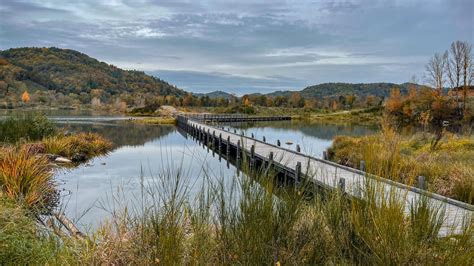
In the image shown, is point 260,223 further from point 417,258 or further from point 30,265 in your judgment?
point 30,265

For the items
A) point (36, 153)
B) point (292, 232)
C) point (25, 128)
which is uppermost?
point (292, 232)

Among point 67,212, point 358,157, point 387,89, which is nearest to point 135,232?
point 67,212

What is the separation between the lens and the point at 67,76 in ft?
390

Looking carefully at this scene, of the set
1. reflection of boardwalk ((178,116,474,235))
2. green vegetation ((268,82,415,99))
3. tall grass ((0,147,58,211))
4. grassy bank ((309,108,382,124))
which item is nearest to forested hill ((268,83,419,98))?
green vegetation ((268,82,415,99))

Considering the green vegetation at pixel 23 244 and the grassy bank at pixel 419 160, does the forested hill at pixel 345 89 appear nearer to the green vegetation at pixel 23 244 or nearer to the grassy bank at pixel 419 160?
the grassy bank at pixel 419 160

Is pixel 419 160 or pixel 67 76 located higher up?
pixel 67 76

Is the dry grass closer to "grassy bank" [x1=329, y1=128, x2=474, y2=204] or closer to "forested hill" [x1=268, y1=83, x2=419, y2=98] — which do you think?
"grassy bank" [x1=329, y1=128, x2=474, y2=204]

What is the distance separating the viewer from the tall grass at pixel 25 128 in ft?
57.6

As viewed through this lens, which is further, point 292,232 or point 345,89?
point 345,89

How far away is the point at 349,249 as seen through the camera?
310cm

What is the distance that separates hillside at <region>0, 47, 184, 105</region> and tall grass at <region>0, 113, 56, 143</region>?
83.6m

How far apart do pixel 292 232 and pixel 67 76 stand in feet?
413

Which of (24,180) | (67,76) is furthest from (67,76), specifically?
(24,180)

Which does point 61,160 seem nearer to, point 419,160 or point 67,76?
point 419,160
